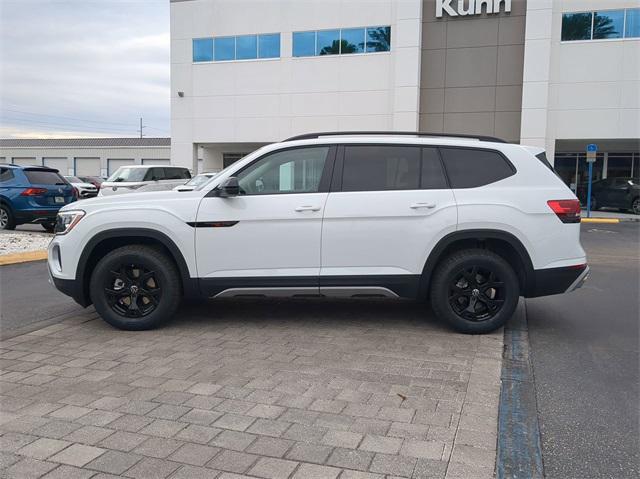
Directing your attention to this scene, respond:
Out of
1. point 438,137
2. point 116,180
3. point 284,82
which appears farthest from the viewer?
point 284,82

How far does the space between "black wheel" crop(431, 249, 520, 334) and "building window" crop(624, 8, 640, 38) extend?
24446mm

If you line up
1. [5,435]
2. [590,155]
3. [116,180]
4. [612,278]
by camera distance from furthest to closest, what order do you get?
[590,155], [116,180], [612,278], [5,435]

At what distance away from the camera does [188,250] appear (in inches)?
212

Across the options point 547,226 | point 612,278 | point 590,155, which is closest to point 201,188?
point 547,226

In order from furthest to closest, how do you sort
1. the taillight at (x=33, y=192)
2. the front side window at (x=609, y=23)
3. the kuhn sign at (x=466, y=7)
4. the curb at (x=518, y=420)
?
the kuhn sign at (x=466, y=7) < the front side window at (x=609, y=23) < the taillight at (x=33, y=192) < the curb at (x=518, y=420)

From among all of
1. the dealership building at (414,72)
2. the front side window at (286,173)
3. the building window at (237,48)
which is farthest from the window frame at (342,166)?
the building window at (237,48)

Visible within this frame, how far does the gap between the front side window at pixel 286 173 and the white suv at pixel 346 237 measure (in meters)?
0.01

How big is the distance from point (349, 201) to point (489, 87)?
79.1 ft

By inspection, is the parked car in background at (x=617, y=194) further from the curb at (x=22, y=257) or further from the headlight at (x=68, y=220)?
the headlight at (x=68, y=220)

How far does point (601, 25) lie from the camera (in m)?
25.2

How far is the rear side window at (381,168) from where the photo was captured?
5.44m

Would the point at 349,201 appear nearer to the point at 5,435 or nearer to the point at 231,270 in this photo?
the point at 231,270

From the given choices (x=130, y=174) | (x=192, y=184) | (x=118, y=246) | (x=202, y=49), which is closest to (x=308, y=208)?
(x=118, y=246)

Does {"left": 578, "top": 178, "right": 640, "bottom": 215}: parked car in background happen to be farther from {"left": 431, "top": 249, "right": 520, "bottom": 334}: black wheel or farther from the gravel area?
the gravel area
